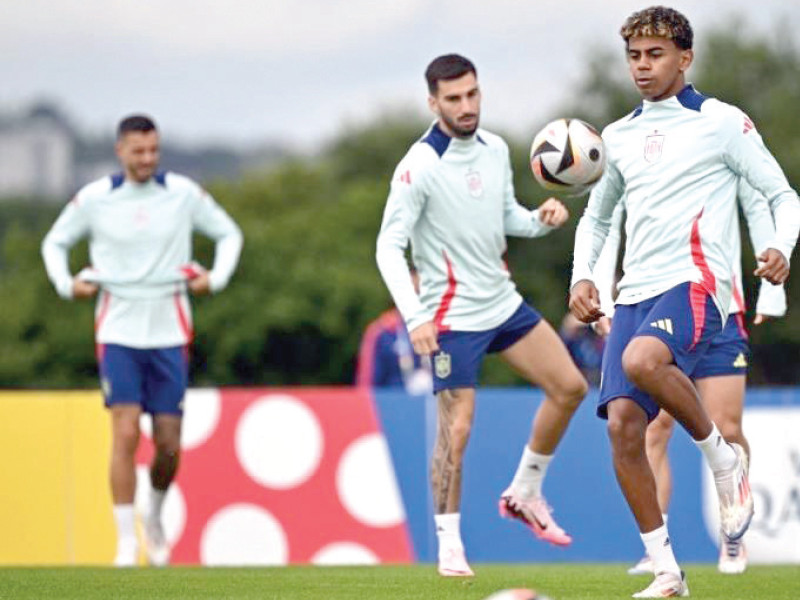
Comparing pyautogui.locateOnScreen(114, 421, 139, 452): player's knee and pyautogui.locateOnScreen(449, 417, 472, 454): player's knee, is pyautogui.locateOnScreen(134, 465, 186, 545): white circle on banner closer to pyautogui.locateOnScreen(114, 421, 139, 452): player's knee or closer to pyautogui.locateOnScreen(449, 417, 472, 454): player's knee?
pyautogui.locateOnScreen(114, 421, 139, 452): player's knee

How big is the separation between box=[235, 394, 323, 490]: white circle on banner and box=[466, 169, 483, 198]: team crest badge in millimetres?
5281

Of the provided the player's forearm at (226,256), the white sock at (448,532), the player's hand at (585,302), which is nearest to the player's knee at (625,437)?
the player's hand at (585,302)

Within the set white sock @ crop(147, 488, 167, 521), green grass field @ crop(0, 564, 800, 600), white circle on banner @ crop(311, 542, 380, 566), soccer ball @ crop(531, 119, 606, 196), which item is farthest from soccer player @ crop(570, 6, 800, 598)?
white circle on banner @ crop(311, 542, 380, 566)

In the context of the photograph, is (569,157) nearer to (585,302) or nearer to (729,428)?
(585,302)

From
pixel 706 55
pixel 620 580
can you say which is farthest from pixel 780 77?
pixel 620 580

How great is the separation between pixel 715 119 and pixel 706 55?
56003 millimetres

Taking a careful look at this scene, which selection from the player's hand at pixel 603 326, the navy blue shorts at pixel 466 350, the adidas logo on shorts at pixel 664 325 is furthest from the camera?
the navy blue shorts at pixel 466 350

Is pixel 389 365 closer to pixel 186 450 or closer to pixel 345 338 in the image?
pixel 186 450

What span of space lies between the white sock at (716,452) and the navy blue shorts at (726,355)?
238 centimetres

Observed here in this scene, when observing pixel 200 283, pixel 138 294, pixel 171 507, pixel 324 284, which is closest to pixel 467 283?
pixel 200 283

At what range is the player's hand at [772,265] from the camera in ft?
26.4

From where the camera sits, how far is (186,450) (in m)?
15.1

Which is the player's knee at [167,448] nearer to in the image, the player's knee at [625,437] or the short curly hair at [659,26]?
the player's knee at [625,437]

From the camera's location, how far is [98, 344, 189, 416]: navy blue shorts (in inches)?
489
